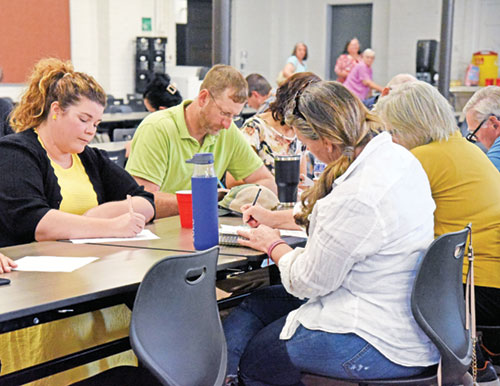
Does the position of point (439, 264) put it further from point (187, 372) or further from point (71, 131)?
point (71, 131)

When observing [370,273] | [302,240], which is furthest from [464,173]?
[370,273]

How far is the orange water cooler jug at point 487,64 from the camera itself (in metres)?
12.7

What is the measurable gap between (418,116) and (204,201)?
1021 millimetres

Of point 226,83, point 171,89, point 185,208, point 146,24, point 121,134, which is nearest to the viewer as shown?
point 185,208

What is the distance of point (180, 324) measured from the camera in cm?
173

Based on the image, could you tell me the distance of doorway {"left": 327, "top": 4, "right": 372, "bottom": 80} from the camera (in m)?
14.6

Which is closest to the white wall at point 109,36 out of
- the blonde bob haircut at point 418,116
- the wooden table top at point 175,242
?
the wooden table top at point 175,242

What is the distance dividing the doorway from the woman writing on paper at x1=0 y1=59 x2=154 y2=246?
41.5ft

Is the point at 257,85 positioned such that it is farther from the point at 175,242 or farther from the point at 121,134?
the point at 175,242

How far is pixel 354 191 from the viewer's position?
6.05ft

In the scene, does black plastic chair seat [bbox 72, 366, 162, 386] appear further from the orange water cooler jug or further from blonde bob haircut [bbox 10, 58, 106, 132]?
the orange water cooler jug

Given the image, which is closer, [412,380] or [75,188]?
[412,380]

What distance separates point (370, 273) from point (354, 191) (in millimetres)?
236

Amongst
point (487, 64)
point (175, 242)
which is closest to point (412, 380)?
point (175, 242)
